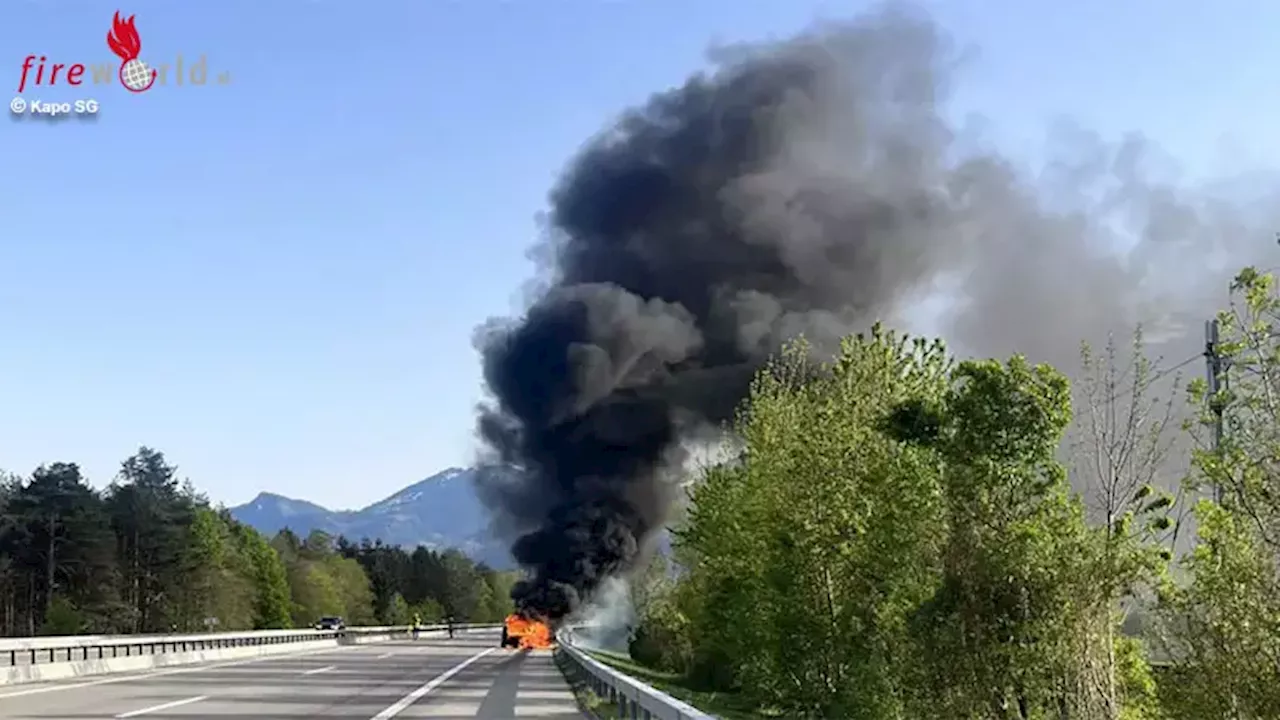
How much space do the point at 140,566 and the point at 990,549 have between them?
286 ft

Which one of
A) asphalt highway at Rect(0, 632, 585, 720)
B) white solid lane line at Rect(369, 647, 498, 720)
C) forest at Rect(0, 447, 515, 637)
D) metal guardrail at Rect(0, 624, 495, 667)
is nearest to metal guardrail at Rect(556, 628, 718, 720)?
asphalt highway at Rect(0, 632, 585, 720)

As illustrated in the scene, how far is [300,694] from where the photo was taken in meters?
24.0

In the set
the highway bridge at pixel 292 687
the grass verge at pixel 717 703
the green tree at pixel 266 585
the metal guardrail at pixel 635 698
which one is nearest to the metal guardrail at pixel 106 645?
the highway bridge at pixel 292 687

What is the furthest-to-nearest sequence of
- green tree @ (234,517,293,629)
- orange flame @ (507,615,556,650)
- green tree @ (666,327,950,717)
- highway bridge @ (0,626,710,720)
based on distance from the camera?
1. green tree @ (234,517,293,629)
2. orange flame @ (507,615,556,650)
3. green tree @ (666,327,950,717)
4. highway bridge @ (0,626,710,720)

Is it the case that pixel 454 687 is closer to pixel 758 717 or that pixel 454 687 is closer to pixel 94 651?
pixel 758 717

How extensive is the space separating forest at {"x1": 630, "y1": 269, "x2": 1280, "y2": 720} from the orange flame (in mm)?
27149

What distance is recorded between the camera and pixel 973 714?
1588cm

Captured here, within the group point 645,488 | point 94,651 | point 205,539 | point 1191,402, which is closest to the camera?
point 1191,402

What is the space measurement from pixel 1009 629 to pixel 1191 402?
17.4 ft

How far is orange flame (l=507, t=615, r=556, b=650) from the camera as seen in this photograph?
57688 millimetres

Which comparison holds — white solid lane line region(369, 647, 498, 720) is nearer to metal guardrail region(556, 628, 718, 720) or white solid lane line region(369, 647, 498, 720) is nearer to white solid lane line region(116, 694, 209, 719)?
white solid lane line region(116, 694, 209, 719)

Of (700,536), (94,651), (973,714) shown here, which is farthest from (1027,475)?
(94,651)

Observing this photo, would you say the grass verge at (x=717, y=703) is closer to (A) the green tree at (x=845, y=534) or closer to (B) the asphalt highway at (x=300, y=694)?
(A) the green tree at (x=845, y=534)

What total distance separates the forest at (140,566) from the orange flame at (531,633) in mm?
29532
